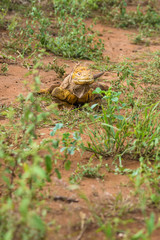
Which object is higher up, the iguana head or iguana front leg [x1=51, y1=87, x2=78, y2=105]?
the iguana head

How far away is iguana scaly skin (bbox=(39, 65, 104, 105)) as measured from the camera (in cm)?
486

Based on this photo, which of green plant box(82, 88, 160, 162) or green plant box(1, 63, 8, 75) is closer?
green plant box(82, 88, 160, 162)

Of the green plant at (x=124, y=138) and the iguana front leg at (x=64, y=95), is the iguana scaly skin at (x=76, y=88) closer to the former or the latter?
the iguana front leg at (x=64, y=95)

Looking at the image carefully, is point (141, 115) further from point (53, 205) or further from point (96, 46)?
point (96, 46)

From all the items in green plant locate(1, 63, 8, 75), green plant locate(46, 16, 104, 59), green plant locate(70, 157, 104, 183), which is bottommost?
green plant locate(70, 157, 104, 183)

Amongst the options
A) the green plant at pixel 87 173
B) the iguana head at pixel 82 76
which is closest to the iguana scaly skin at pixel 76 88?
the iguana head at pixel 82 76

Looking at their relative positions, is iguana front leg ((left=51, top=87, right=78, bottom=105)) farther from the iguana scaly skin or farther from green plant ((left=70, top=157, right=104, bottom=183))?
green plant ((left=70, top=157, right=104, bottom=183))

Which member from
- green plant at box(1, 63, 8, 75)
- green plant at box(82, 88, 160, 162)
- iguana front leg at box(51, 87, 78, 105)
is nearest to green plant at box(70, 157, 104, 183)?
green plant at box(82, 88, 160, 162)

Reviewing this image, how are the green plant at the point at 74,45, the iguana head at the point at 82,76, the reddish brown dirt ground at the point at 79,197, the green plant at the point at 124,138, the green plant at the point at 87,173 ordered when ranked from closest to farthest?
the reddish brown dirt ground at the point at 79,197, the green plant at the point at 87,173, the green plant at the point at 124,138, the iguana head at the point at 82,76, the green plant at the point at 74,45

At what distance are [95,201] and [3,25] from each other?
6340 mm

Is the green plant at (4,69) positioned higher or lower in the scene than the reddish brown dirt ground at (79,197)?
higher

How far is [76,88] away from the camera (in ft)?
16.5

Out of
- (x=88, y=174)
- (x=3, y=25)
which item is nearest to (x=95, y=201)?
(x=88, y=174)

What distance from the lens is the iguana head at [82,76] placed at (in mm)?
4801
